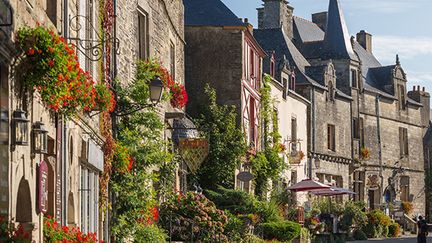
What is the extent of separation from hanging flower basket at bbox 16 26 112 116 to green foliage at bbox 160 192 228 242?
10596 millimetres

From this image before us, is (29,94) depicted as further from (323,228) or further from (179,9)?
(323,228)

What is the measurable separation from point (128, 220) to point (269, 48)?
94.2 ft

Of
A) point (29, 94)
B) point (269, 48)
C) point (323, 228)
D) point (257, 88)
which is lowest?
point (323, 228)

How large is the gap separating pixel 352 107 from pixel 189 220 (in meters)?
29.6

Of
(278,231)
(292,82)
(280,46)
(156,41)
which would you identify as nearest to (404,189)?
(280,46)

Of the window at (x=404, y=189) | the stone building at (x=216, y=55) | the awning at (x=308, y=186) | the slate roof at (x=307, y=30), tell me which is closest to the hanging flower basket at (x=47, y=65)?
the stone building at (x=216, y=55)

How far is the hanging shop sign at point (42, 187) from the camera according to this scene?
11.6 m

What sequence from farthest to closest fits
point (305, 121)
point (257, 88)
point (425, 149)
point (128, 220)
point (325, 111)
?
1. point (425, 149)
2. point (325, 111)
3. point (305, 121)
4. point (257, 88)
5. point (128, 220)

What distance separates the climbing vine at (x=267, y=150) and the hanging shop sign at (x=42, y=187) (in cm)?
2039

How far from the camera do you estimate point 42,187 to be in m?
11.8

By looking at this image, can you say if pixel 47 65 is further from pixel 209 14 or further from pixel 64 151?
pixel 209 14

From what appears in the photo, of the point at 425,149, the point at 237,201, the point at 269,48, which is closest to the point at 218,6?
the point at 237,201

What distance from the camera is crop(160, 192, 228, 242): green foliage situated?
2223 cm

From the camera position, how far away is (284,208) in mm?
34906
